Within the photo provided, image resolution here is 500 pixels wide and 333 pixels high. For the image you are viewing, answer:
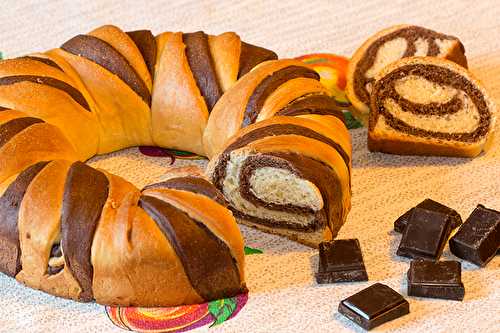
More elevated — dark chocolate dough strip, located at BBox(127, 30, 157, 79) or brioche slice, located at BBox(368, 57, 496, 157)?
dark chocolate dough strip, located at BBox(127, 30, 157, 79)

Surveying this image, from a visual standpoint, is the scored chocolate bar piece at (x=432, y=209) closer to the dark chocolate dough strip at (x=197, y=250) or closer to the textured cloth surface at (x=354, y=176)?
the textured cloth surface at (x=354, y=176)

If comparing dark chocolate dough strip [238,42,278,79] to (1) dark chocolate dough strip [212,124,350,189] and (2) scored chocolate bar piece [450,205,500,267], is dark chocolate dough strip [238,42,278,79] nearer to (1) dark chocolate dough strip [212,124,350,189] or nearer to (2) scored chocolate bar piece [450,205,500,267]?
(1) dark chocolate dough strip [212,124,350,189]

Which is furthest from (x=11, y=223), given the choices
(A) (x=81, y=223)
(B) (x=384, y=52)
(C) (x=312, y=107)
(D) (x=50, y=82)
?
(B) (x=384, y=52)

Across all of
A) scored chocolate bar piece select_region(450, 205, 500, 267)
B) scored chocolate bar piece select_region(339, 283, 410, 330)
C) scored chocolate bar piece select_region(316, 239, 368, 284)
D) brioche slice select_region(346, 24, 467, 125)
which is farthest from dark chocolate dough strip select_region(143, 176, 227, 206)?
brioche slice select_region(346, 24, 467, 125)

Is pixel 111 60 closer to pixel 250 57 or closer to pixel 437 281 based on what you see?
pixel 250 57

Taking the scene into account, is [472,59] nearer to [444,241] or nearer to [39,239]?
[444,241]

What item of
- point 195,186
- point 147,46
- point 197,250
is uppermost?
point 147,46

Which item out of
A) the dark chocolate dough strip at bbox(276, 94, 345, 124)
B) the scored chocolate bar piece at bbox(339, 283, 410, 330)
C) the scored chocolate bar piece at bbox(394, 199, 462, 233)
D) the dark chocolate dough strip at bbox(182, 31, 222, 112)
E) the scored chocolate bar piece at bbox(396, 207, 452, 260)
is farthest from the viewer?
Answer: the dark chocolate dough strip at bbox(182, 31, 222, 112)

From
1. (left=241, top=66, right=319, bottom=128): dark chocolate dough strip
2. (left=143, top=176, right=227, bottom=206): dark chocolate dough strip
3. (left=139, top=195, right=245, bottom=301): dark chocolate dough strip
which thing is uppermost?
(left=241, top=66, right=319, bottom=128): dark chocolate dough strip
